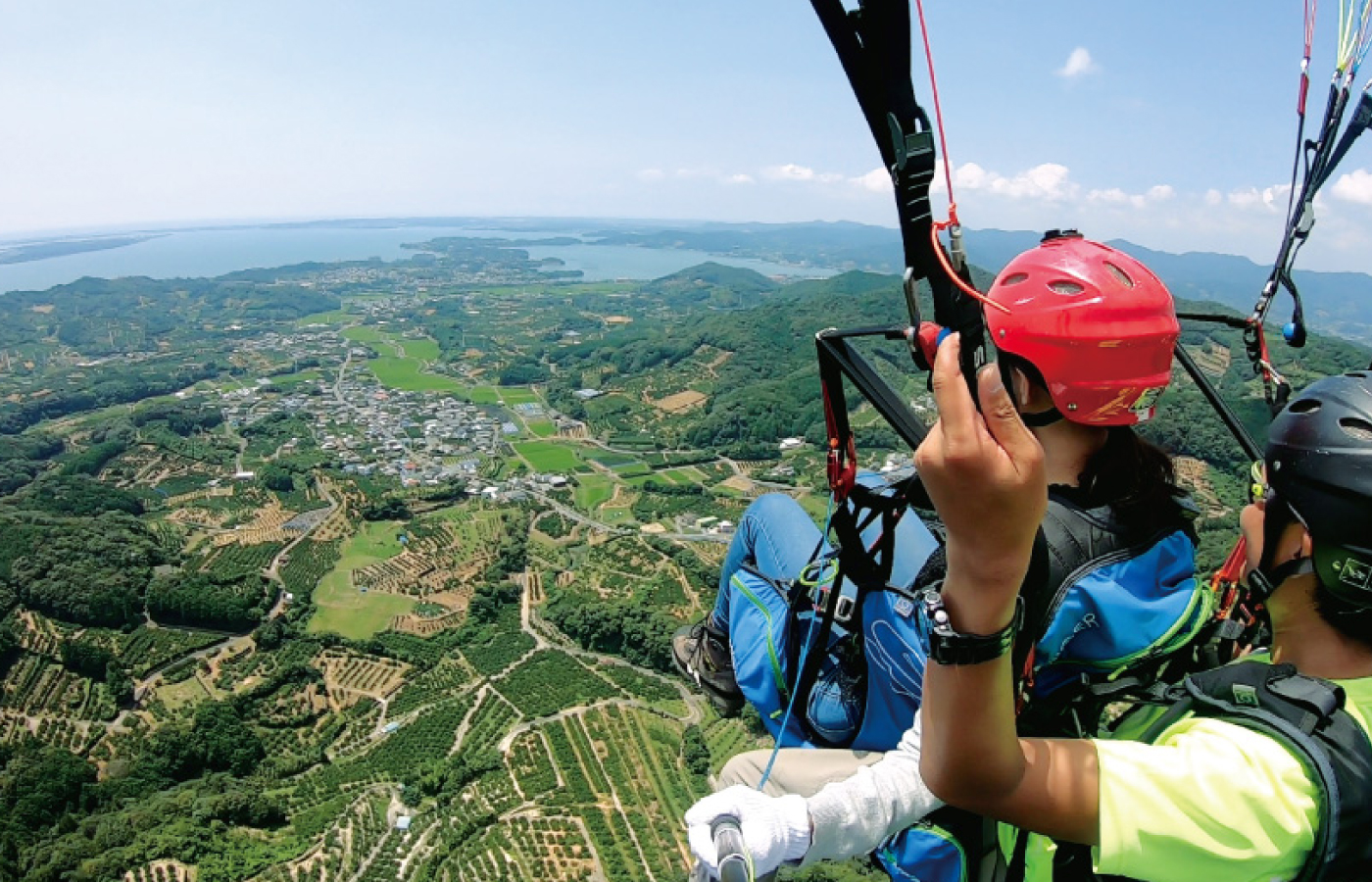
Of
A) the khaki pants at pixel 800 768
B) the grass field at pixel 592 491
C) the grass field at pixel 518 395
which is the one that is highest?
the khaki pants at pixel 800 768

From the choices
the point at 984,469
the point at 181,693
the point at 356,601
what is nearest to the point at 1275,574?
the point at 984,469

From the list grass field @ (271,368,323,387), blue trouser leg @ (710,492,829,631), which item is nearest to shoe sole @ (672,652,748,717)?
blue trouser leg @ (710,492,829,631)

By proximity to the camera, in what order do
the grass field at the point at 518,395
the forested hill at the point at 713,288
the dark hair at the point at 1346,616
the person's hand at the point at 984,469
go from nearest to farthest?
1. the person's hand at the point at 984,469
2. the dark hair at the point at 1346,616
3. the grass field at the point at 518,395
4. the forested hill at the point at 713,288

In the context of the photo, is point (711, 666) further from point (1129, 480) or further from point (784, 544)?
point (1129, 480)

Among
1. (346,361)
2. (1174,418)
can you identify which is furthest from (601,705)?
(346,361)

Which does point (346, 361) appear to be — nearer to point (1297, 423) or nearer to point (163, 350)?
point (163, 350)

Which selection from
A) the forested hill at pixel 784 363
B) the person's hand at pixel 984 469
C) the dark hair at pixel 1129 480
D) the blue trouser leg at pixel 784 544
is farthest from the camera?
the forested hill at pixel 784 363

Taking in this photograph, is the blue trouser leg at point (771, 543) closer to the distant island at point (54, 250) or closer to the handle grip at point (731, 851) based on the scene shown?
the handle grip at point (731, 851)

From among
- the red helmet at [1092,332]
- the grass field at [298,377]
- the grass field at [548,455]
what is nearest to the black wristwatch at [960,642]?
the red helmet at [1092,332]
